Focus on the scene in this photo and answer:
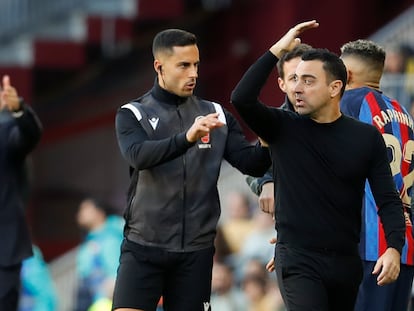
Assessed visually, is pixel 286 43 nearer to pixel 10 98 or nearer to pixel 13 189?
pixel 10 98

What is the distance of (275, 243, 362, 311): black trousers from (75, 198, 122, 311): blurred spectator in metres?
5.72

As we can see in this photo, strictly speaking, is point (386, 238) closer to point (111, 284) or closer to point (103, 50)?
point (111, 284)

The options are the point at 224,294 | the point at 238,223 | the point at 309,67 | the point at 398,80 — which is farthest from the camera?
the point at 238,223

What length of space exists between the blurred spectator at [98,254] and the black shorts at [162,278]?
4918 mm

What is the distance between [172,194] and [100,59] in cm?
1245

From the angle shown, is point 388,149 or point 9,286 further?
point 9,286

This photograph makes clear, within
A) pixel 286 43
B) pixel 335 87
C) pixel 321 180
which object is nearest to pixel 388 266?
pixel 321 180

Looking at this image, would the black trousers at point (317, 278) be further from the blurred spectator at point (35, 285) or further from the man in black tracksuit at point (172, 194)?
the blurred spectator at point (35, 285)

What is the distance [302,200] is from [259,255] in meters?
6.36

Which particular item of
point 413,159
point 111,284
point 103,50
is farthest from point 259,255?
point 103,50

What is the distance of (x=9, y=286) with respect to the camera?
11.1 m

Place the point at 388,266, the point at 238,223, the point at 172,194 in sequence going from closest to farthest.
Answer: the point at 388,266
the point at 172,194
the point at 238,223

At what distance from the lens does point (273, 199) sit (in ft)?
30.1

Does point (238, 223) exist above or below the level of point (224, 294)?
above
